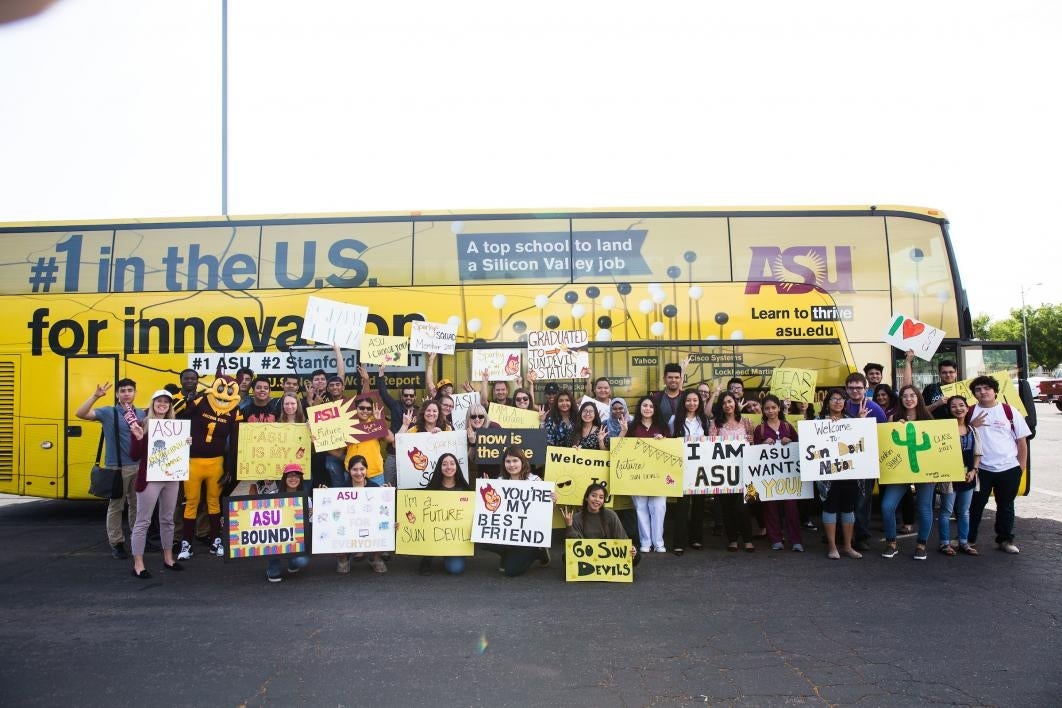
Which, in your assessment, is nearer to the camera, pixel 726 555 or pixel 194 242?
pixel 726 555

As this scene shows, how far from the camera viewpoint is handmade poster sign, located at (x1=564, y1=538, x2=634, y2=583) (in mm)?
6344

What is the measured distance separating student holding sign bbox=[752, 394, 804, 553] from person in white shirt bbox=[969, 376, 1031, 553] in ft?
6.14

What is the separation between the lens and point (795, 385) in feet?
28.0

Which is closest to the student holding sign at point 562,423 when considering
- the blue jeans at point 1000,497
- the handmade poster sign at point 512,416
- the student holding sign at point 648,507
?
the handmade poster sign at point 512,416

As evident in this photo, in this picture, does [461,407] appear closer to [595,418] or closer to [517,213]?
[595,418]

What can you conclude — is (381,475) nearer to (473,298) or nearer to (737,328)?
(473,298)

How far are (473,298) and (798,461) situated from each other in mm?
4378

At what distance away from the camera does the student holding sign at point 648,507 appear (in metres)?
7.51

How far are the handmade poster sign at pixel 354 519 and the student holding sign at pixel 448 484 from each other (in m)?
0.41

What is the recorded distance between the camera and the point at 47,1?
183 cm

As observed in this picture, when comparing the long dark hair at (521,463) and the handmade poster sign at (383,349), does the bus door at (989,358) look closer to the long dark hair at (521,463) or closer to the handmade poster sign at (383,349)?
the long dark hair at (521,463)

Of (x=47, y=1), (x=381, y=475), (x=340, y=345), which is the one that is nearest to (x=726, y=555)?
(x=381, y=475)

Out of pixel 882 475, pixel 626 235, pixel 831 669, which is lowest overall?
pixel 831 669

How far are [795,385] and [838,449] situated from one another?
1.53 metres
